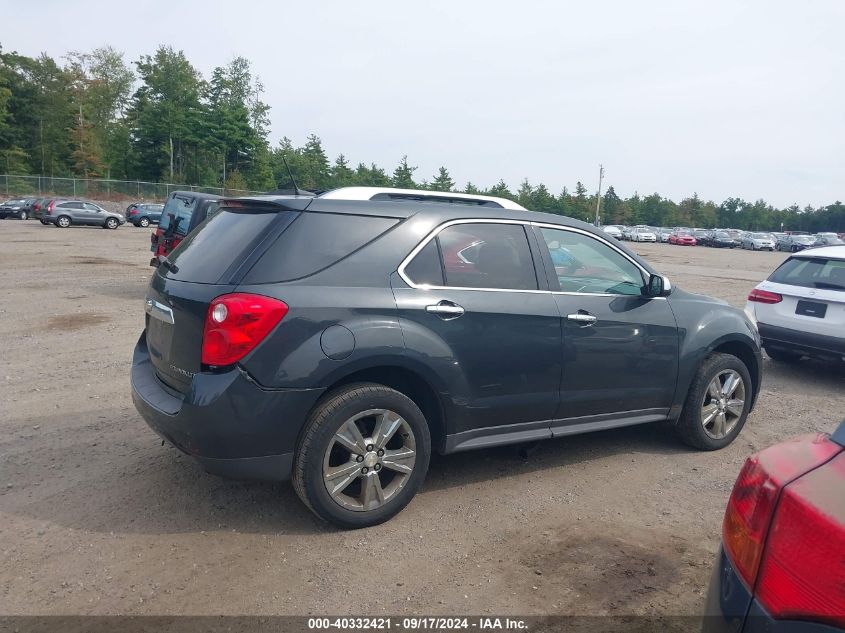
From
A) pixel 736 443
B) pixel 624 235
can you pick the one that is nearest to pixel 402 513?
pixel 736 443

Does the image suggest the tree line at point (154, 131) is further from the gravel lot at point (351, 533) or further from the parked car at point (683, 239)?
the gravel lot at point (351, 533)

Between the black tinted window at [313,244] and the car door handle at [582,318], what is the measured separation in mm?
1386

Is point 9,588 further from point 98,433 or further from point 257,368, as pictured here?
point 98,433

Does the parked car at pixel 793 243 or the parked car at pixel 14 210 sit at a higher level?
the parked car at pixel 793 243

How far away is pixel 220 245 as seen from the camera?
12.5 ft

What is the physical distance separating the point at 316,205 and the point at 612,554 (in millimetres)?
2547

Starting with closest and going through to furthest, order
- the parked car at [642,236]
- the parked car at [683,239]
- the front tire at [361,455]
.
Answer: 1. the front tire at [361,455]
2. the parked car at [642,236]
3. the parked car at [683,239]

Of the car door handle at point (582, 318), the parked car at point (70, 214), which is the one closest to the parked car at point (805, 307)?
the car door handle at point (582, 318)

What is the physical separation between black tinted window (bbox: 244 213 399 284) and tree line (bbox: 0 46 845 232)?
6249cm

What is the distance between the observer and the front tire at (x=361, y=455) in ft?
11.5

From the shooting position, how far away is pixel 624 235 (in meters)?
64.7

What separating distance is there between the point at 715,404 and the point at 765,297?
3.56 m

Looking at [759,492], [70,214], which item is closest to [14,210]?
[70,214]

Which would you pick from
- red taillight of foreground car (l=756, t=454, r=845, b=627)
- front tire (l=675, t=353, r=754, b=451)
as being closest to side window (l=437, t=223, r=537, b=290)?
front tire (l=675, t=353, r=754, b=451)
